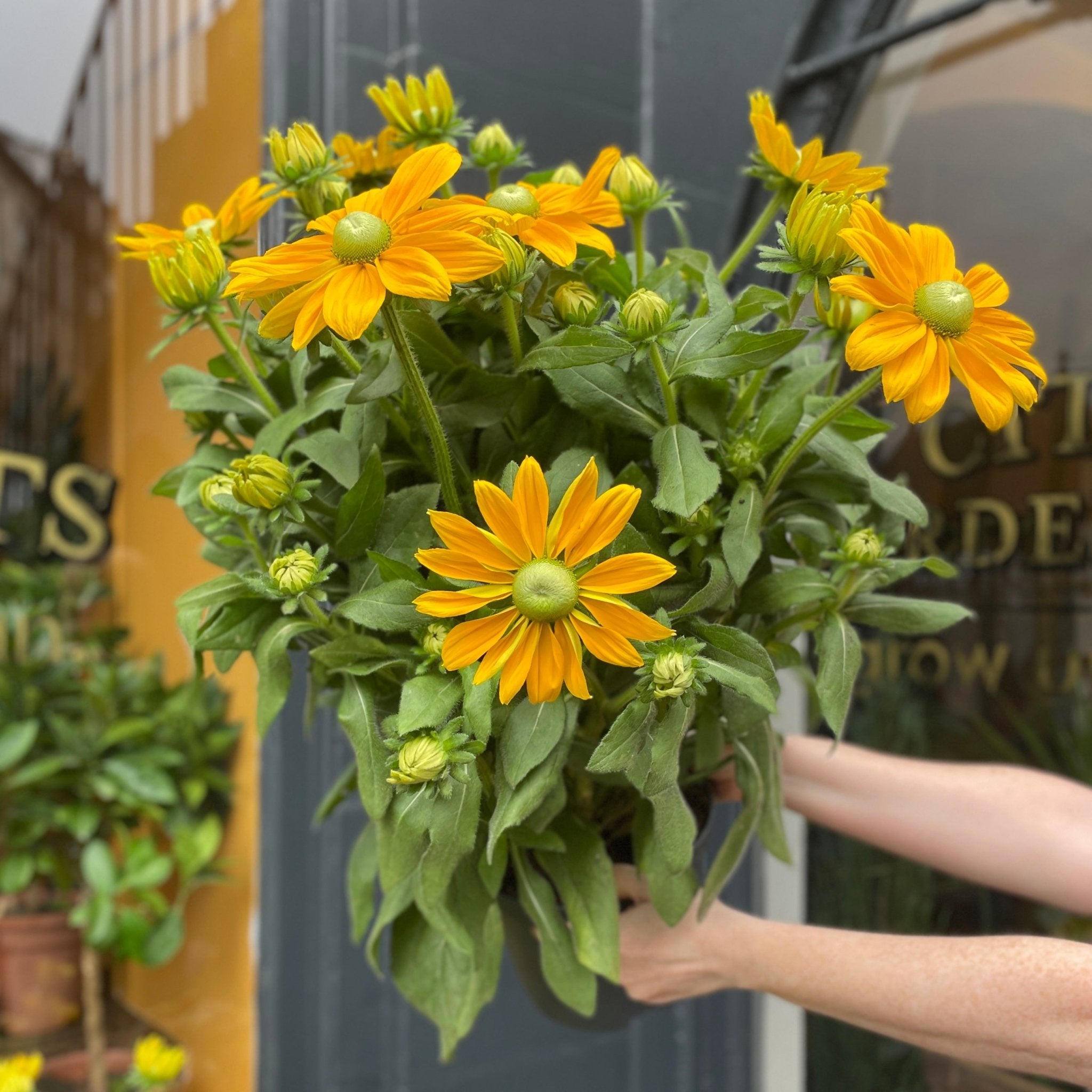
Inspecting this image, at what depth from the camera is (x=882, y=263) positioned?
0.36 meters

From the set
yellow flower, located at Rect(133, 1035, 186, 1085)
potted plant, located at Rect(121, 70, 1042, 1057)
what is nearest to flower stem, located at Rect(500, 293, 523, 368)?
potted plant, located at Rect(121, 70, 1042, 1057)

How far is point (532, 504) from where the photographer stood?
1.17 ft

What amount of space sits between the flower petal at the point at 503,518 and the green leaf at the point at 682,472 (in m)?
0.08

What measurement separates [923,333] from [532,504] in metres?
0.16

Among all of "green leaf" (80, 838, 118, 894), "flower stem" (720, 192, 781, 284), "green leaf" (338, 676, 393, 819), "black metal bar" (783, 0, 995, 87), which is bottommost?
"green leaf" (80, 838, 118, 894)

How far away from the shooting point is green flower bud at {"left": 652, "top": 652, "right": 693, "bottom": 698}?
1.27 feet

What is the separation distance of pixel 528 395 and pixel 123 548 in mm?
1086

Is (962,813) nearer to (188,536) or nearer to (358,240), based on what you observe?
(358,240)

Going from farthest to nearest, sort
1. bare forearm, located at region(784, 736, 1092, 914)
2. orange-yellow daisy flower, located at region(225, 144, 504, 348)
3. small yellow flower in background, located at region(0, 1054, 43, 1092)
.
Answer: small yellow flower in background, located at region(0, 1054, 43, 1092) → bare forearm, located at region(784, 736, 1092, 914) → orange-yellow daisy flower, located at region(225, 144, 504, 348)

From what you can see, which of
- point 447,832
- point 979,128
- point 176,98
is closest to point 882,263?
point 447,832

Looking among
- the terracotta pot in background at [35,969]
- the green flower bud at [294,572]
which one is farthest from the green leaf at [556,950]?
the terracotta pot in background at [35,969]

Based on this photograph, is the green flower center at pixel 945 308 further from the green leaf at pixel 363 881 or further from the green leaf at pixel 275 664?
the green leaf at pixel 363 881

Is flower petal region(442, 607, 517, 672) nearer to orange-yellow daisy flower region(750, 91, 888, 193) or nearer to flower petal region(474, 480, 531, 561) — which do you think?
flower petal region(474, 480, 531, 561)

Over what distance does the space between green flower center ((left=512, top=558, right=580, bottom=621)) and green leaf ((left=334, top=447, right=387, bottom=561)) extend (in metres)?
0.12
